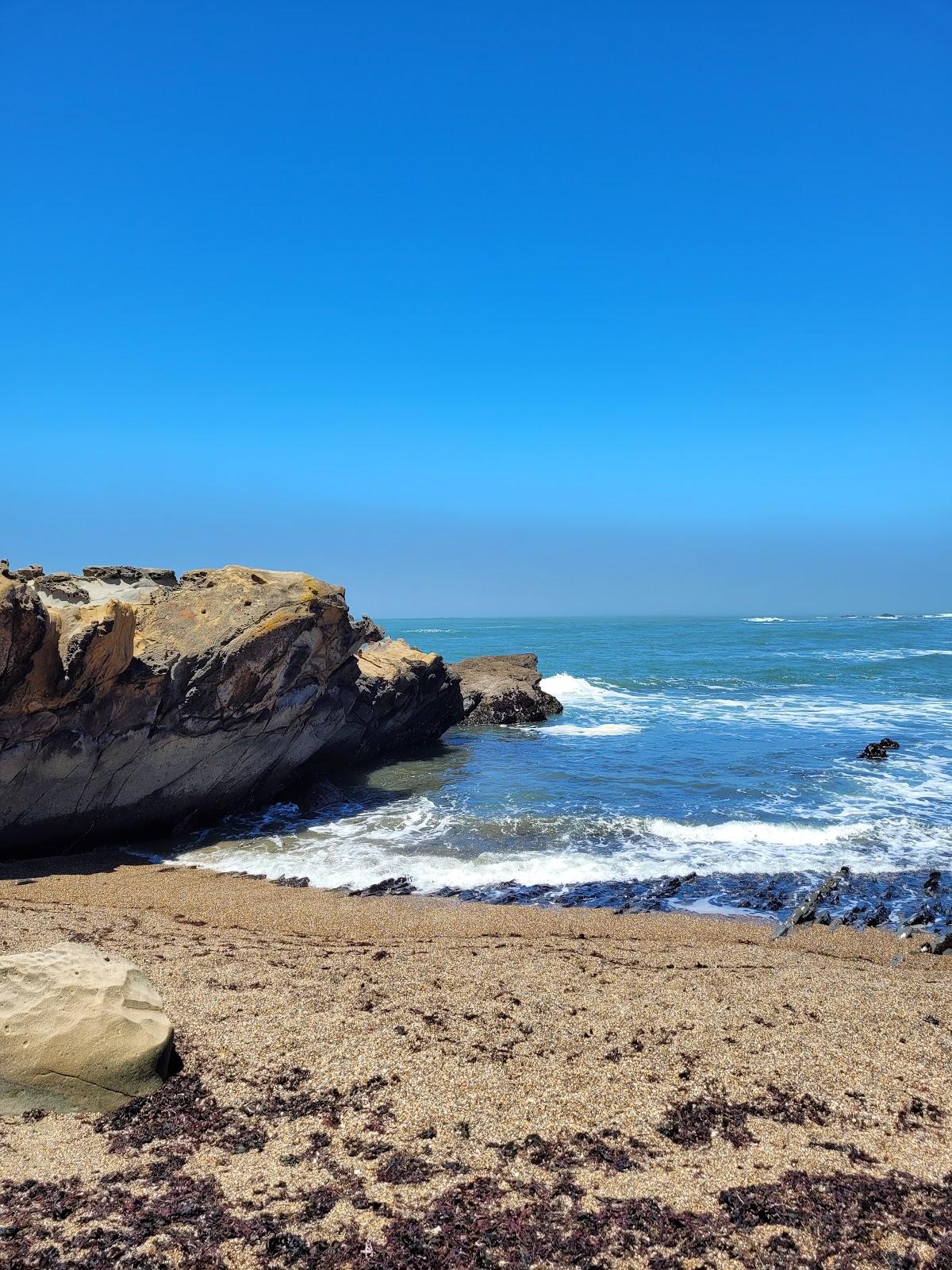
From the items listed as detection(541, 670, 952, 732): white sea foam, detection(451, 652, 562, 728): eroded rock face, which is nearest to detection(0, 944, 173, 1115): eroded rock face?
detection(451, 652, 562, 728): eroded rock face

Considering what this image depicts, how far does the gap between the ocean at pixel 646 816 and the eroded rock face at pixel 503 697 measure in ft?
3.39

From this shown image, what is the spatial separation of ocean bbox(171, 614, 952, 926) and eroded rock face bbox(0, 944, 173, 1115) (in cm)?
620

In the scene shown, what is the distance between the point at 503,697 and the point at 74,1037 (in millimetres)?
24149

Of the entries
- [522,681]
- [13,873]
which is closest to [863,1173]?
[13,873]

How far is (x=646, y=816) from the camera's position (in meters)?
15.2

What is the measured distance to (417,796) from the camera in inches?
683

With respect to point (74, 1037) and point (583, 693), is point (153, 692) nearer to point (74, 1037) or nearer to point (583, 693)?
point (74, 1037)

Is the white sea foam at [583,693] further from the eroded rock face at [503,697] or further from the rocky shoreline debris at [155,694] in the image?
the rocky shoreline debris at [155,694]

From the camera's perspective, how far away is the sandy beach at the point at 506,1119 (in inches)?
163

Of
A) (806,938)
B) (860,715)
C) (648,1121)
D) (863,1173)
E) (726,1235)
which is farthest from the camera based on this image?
(860,715)

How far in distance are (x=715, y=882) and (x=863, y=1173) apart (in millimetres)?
7230

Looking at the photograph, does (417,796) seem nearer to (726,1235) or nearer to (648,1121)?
(648,1121)

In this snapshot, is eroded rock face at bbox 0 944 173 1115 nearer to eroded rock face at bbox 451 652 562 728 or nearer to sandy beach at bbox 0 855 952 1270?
sandy beach at bbox 0 855 952 1270

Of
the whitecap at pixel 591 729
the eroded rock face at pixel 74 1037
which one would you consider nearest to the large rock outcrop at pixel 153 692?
the eroded rock face at pixel 74 1037
